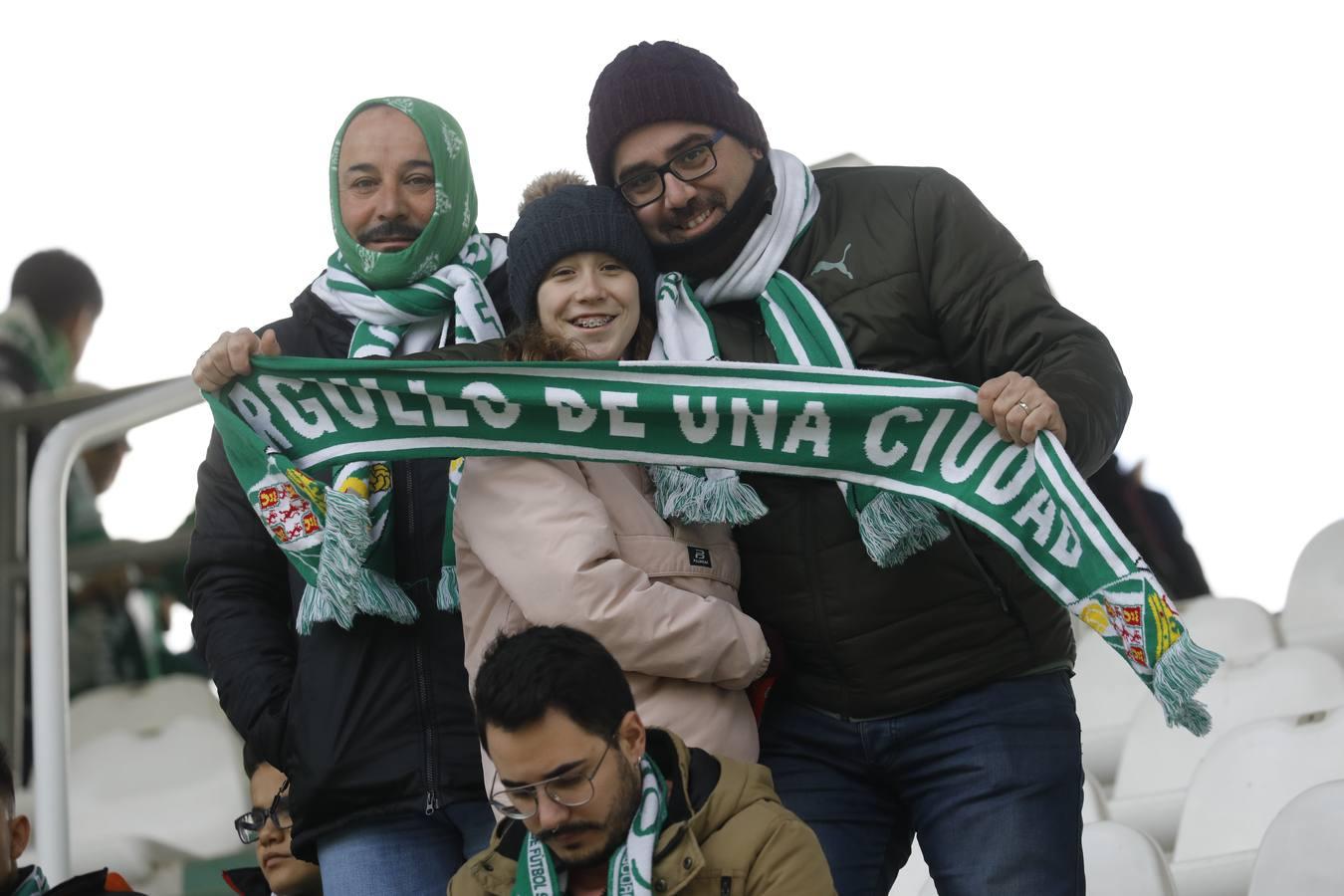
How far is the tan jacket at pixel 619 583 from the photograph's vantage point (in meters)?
2.15

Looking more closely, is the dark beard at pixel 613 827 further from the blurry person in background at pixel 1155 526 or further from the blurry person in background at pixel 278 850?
the blurry person in background at pixel 1155 526

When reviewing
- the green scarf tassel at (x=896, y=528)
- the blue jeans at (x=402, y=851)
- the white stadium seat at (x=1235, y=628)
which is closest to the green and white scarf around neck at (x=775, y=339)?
the green scarf tassel at (x=896, y=528)

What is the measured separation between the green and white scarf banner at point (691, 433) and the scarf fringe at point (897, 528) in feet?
0.07

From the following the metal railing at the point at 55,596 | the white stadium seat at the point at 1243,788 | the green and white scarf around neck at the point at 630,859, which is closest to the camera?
the green and white scarf around neck at the point at 630,859

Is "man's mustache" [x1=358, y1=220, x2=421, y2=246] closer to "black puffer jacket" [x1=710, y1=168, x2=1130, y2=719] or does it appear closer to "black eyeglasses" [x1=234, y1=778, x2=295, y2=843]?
"black puffer jacket" [x1=710, y1=168, x2=1130, y2=719]

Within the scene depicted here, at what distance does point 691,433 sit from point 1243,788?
224 centimetres

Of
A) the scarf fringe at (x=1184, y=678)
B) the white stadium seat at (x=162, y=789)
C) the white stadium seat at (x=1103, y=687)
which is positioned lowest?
the white stadium seat at (x=162, y=789)

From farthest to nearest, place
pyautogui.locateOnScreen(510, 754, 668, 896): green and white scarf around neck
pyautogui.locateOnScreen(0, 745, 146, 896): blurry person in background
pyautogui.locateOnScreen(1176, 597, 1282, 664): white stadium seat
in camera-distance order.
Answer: pyautogui.locateOnScreen(1176, 597, 1282, 664): white stadium seat
pyautogui.locateOnScreen(0, 745, 146, 896): blurry person in background
pyautogui.locateOnScreen(510, 754, 668, 896): green and white scarf around neck

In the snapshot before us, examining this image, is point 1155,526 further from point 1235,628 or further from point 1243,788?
point 1243,788

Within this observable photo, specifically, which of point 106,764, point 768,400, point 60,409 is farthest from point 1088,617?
point 106,764

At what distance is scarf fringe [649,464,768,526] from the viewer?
228 centimetres

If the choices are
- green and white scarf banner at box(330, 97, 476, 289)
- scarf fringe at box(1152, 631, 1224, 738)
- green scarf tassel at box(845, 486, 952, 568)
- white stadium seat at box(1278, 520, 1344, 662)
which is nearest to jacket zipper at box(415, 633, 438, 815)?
green and white scarf banner at box(330, 97, 476, 289)

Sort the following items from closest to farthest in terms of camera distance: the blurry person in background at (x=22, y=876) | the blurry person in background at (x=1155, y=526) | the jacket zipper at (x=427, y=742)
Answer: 1. the jacket zipper at (x=427, y=742)
2. the blurry person in background at (x=22, y=876)
3. the blurry person in background at (x=1155, y=526)

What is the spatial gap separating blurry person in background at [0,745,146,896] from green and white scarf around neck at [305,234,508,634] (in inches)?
26.9
